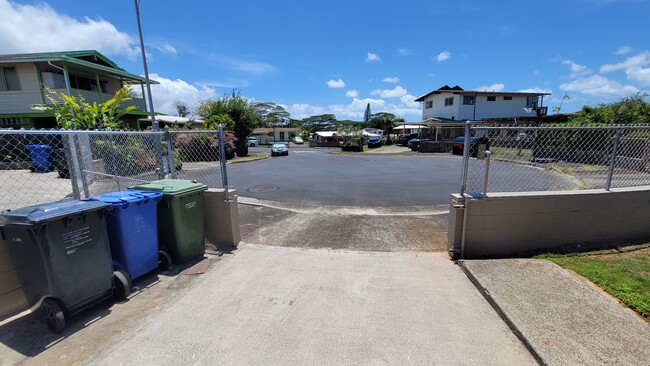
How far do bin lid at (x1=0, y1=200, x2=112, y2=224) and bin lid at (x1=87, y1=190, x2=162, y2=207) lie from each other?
1.03ft

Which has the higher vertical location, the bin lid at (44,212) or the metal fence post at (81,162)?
the metal fence post at (81,162)

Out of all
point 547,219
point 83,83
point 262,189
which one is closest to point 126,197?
point 547,219

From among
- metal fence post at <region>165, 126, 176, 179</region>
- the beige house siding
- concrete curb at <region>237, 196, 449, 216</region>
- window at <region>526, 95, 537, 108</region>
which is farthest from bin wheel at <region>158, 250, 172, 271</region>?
window at <region>526, 95, 537, 108</region>

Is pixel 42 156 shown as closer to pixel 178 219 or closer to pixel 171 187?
pixel 171 187

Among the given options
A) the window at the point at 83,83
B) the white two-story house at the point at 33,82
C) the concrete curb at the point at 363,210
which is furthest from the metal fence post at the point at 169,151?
the window at the point at 83,83

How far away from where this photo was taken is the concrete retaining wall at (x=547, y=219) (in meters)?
4.25

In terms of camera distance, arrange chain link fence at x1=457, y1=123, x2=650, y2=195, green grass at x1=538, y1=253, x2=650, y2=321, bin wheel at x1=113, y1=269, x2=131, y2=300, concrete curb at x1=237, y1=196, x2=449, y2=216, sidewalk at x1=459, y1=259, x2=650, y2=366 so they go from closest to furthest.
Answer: sidewalk at x1=459, y1=259, x2=650, y2=366, green grass at x1=538, y1=253, x2=650, y2=321, bin wheel at x1=113, y1=269, x2=131, y2=300, concrete curb at x1=237, y1=196, x2=449, y2=216, chain link fence at x1=457, y1=123, x2=650, y2=195

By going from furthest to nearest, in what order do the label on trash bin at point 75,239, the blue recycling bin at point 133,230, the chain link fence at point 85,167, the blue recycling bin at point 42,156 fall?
the blue recycling bin at point 42,156, the chain link fence at point 85,167, the blue recycling bin at point 133,230, the label on trash bin at point 75,239

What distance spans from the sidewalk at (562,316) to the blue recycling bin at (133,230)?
405 cm

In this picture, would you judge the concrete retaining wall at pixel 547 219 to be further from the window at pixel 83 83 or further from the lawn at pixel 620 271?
the window at pixel 83 83

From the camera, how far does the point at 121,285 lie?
323 cm

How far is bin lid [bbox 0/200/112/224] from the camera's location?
2.54 m

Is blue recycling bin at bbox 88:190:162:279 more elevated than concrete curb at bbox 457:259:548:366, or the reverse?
blue recycling bin at bbox 88:190:162:279

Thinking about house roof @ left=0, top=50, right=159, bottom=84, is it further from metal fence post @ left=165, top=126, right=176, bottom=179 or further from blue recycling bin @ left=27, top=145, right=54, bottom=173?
metal fence post @ left=165, top=126, right=176, bottom=179
